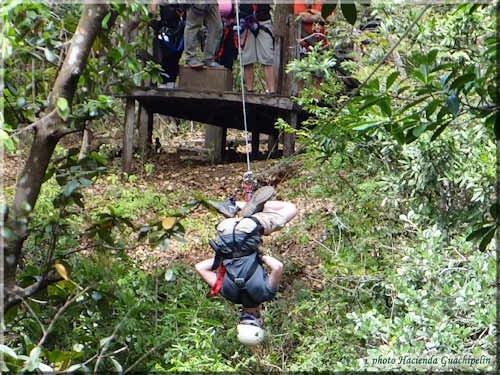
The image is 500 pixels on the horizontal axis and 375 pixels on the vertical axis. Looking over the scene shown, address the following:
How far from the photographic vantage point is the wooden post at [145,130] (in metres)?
10.9

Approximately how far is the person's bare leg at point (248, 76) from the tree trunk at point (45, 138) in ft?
22.7

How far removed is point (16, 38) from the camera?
3.64 meters

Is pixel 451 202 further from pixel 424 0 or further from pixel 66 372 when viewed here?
pixel 66 372

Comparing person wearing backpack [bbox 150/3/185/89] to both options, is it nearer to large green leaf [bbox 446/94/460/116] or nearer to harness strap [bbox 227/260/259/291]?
harness strap [bbox 227/260/259/291]

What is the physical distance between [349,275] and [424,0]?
91.9 inches

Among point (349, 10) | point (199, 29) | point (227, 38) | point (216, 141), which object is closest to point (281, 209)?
point (349, 10)

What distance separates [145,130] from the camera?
1097 centimetres

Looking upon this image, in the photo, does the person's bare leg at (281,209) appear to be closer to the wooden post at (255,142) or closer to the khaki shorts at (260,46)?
the khaki shorts at (260,46)

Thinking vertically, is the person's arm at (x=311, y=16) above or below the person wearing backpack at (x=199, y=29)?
above

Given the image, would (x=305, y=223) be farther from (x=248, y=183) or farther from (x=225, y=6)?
(x=225, y=6)

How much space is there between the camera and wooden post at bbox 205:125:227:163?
1141 cm

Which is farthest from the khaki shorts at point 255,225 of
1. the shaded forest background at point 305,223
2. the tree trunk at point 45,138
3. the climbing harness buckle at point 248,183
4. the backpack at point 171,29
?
the backpack at point 171,29

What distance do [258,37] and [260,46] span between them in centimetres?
10

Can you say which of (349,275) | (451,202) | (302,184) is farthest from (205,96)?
(451,202)
